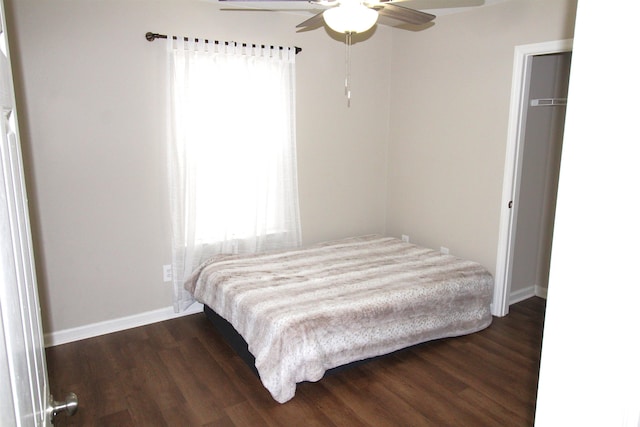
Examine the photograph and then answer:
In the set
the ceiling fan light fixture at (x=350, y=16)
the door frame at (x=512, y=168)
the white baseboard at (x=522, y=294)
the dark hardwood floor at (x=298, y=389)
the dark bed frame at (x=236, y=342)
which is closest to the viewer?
the ceiling fan light fixture at (x=350, y=16)

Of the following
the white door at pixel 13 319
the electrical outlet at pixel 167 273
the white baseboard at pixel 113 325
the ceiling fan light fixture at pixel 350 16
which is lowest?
the white baseboard at pixel 113 325

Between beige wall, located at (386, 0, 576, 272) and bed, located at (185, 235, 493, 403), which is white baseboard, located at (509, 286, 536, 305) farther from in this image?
bed, located at (185, 235, 493, 403)

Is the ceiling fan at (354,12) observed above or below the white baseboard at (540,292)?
above

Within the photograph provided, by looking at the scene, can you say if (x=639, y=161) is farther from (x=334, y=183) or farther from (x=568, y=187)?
(x=334, y=183)

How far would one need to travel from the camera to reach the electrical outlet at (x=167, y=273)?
3.59 metres

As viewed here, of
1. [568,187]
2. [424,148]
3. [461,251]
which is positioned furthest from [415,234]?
[568,187]

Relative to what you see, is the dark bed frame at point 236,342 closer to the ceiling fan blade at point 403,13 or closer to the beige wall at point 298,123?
the beige wall at point 298,123

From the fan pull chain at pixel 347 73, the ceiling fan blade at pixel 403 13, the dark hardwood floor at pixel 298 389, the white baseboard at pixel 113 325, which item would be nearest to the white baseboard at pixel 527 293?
the dark hardwood floor at pixel 298 389

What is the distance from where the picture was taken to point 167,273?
361cm

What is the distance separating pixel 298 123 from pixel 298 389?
2.34 m

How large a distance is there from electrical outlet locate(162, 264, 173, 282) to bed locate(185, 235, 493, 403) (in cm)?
20

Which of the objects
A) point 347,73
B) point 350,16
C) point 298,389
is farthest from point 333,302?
point 347,73

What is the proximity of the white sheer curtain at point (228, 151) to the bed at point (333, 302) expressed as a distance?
243 millimetres

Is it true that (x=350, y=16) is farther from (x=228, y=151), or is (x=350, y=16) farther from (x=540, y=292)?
(x=540, y=292)
